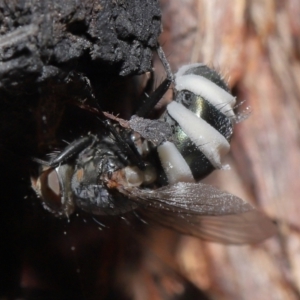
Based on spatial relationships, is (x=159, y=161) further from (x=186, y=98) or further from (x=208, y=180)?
(x=208, y=180)

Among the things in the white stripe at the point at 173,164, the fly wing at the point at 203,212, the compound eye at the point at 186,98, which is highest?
the compound eye at the point at 186,98

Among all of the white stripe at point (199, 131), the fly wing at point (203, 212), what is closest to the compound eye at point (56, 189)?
the fly wing at point (203, 212)

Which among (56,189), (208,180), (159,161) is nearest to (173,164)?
(159,161)

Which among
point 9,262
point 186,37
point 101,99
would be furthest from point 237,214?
point 9,262

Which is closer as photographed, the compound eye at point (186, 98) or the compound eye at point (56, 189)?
the compound eye at point (186, 98)

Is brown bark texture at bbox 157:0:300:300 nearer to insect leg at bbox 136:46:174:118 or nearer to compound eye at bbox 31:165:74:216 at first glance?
insect leg at bbox 136:46:174:118

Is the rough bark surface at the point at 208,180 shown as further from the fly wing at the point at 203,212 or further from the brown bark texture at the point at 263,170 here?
the fly wing at the point at 203,212
